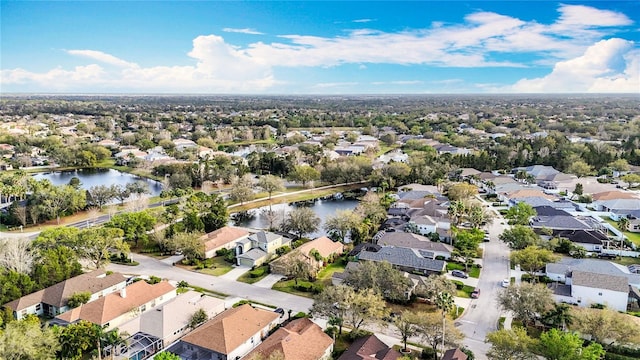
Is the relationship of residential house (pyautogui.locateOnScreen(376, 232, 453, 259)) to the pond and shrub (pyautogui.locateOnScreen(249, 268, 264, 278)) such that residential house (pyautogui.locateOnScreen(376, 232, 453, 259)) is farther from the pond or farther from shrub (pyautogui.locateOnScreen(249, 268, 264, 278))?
the pond

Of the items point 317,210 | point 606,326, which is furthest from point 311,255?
point 317,210

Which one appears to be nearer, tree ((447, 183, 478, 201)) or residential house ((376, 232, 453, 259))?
residential house ((376, 232, 453, 259))

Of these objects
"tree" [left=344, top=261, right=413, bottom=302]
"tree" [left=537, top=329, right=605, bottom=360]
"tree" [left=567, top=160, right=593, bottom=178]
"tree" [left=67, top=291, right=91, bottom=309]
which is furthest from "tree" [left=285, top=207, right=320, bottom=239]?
"tree" [left=567, top=160, right=593, bottom=178]

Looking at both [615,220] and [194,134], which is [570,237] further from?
[194,134]

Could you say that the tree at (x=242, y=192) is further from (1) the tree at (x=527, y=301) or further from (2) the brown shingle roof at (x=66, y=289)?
(1) the tree at (x=527, y=301)

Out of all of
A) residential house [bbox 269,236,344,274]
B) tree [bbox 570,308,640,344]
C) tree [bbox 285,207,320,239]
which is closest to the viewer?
tree [bbox 570,308,640,344]

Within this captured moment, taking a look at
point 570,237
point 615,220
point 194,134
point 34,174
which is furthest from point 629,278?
point 194,134

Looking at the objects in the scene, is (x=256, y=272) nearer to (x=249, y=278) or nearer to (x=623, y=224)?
(x=249, y=278)
